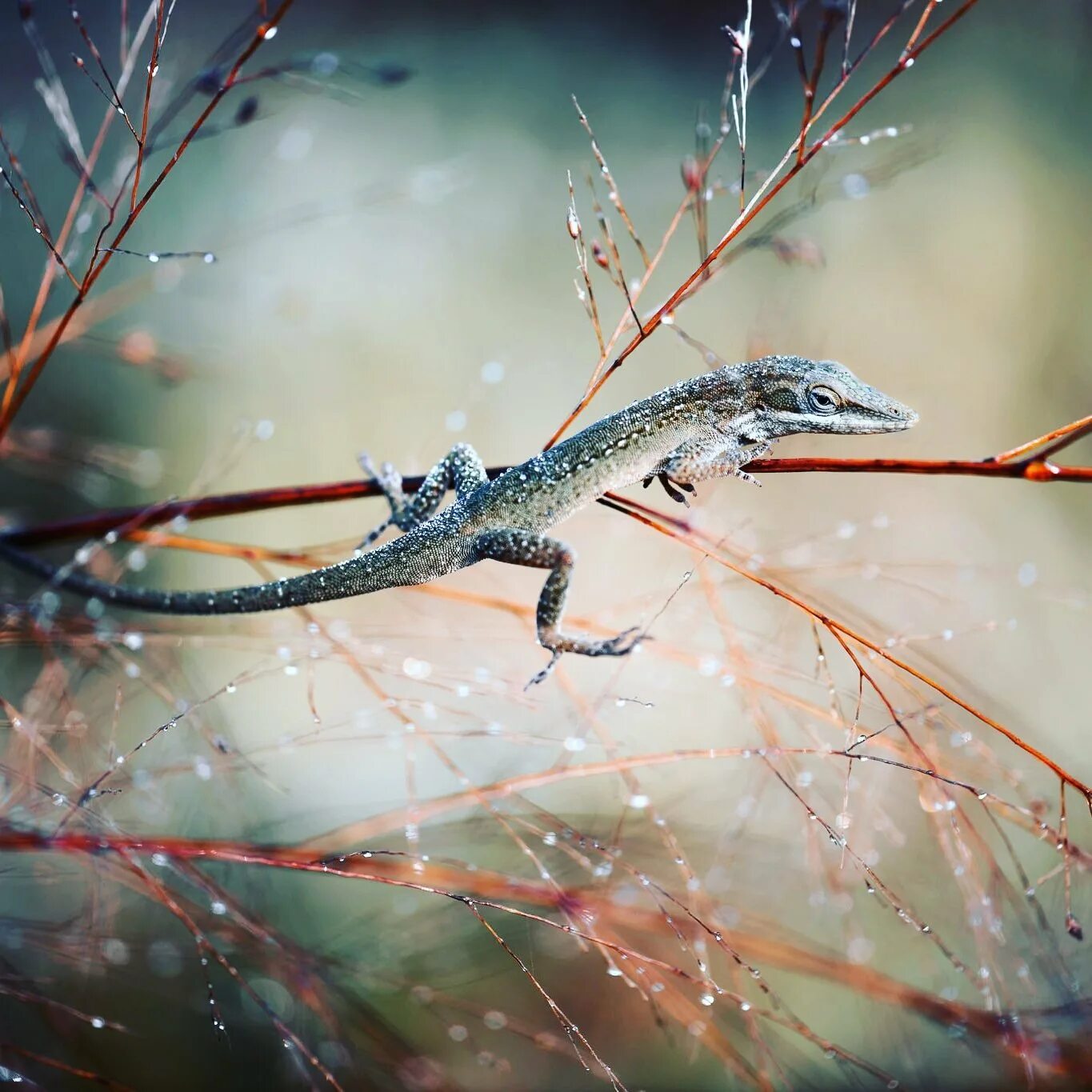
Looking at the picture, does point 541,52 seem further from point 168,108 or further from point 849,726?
point 849,726

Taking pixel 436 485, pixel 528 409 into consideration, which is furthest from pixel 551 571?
pixel 528 409

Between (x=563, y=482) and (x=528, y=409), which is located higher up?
(x=528, y=409)

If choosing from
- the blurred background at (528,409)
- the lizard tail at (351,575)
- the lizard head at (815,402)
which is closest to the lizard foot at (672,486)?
the lizard head at (815,402)

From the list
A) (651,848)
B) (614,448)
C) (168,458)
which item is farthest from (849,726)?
(168,458)

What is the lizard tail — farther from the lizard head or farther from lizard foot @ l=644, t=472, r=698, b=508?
the lizard head

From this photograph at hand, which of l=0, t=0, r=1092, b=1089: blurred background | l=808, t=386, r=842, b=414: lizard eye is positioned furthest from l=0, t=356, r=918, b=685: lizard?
l=0, t=0, r=1092, b=1089: blurred background

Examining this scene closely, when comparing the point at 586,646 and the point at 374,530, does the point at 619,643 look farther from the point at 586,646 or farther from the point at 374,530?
the point at 374,530

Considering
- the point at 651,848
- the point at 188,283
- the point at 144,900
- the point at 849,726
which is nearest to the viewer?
the point at 849,726

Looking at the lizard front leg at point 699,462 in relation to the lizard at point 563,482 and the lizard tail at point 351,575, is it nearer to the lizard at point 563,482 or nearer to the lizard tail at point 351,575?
the lizard at point 563,482
